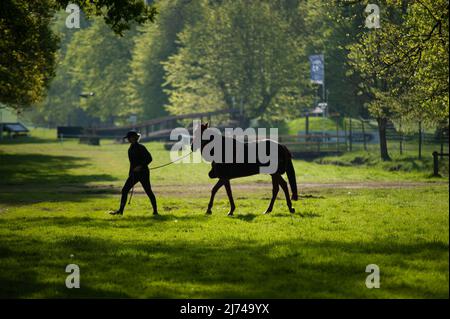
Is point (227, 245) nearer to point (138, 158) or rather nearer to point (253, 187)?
point (138, 158)

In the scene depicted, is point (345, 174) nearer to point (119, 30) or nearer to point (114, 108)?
point (119, 30)

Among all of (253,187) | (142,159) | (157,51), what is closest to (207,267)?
(142,159)

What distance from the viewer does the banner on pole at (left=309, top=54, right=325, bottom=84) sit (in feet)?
186

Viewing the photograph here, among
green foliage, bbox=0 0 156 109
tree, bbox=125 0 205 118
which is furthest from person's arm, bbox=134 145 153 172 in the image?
tree, bbox=125 0 205 118

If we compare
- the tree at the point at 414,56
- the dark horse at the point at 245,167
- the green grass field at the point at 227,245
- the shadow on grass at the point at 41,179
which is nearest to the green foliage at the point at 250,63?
the shadow on grass at the point at 41,179

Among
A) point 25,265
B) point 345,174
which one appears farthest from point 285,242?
point 345,174

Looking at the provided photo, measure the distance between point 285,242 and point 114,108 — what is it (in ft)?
237

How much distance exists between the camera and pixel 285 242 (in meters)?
13.4

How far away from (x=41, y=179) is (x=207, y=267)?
2254cm

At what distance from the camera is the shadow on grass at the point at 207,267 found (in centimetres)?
954

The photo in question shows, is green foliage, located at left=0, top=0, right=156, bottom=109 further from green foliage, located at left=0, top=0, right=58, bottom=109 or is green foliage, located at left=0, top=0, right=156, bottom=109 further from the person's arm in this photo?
the person's arm

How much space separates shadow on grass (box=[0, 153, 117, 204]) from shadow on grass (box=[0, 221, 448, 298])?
10672mm

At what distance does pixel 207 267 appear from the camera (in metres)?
11.3

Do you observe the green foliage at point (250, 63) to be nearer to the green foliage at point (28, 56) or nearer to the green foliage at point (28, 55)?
the green foliage at point (28, 55)
